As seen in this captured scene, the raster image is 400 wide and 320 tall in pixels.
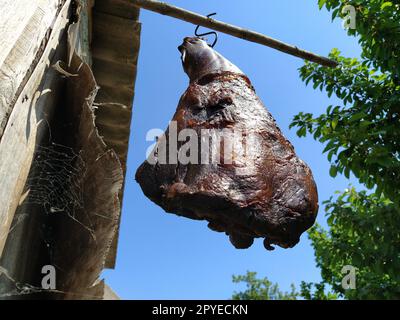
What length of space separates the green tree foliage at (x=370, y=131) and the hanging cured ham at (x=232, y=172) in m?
2.57

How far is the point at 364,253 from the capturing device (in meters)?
4.55

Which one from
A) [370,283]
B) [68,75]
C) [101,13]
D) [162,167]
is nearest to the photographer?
[162,167]

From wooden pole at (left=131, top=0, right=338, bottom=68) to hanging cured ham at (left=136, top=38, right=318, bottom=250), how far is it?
0.58 metres

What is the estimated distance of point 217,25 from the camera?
2.13 m

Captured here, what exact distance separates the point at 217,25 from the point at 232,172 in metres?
1.13

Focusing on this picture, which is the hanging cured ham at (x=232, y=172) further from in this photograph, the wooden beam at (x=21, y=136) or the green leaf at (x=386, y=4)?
the green leaf at (x=386, y=4)

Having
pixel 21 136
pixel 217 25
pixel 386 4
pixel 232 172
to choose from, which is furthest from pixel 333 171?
pixel 21 136

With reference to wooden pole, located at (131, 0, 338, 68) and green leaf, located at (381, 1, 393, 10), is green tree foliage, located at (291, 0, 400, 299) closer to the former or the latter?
green leaf, located at (381, 1, 393, 10)

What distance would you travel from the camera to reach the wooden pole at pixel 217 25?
6.81ft

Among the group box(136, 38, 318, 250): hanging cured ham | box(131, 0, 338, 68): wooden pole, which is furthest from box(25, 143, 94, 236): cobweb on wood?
box(131, 0, 338, 68): wooden pole

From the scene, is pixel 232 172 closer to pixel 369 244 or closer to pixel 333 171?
pixel 333 171
